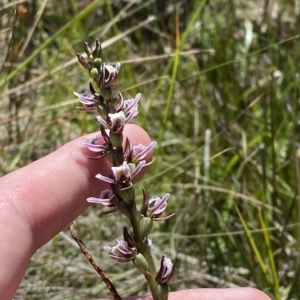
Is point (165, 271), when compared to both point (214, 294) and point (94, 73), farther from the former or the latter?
point (94, 73)

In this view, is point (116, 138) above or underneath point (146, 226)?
above

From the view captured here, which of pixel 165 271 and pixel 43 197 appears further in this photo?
pixel 43 197

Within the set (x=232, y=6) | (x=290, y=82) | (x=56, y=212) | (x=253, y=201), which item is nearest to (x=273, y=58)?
(x=290, y=82)

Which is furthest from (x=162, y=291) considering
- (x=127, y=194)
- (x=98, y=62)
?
(x=98, y=62)

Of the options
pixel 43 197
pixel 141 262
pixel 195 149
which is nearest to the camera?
pixel 141 262

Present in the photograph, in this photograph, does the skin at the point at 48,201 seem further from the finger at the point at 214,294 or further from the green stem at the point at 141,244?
the green stem at the point at 141,244

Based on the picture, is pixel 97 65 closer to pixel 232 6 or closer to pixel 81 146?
pixel 81 146

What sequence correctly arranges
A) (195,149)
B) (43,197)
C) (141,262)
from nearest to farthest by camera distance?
(141,262), (43,197), (195,149)
